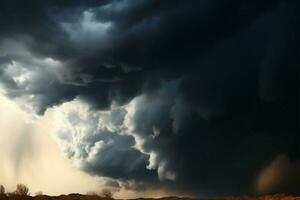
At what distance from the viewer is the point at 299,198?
326 ft

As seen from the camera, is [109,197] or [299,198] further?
[109,197]

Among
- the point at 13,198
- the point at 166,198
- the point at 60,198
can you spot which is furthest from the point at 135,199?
the point at 13,198

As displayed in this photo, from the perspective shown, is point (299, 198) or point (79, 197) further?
point (79, 197)

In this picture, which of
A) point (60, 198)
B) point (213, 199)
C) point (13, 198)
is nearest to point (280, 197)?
point (213, 199)

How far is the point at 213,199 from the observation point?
103m

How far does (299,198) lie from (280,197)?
2.77 metres

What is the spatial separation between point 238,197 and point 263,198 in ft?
13.2

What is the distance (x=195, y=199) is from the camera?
104m

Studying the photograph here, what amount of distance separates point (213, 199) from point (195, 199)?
273 centimetres

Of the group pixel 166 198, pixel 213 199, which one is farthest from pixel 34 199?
pixel 213 199

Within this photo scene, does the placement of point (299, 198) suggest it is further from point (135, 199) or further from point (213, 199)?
point (135, 199)

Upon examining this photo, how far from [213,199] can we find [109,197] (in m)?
15.5

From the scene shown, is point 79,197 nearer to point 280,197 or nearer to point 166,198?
point 166,198

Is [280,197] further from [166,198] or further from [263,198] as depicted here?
[166,198]
